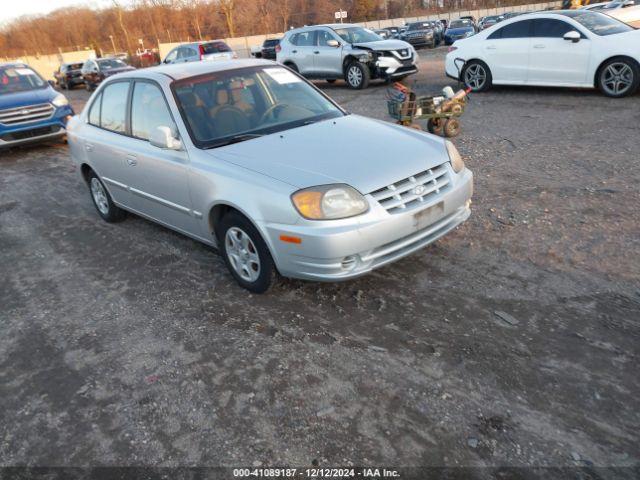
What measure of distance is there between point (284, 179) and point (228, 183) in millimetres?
483

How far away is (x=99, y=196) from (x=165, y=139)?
7.86 feet

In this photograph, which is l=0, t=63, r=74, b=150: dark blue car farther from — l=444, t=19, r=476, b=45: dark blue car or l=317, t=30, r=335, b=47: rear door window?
l=444, t=19, r=476, b=45: dark blue car

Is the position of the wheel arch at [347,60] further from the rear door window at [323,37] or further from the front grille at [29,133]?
the front grille at [29,133]

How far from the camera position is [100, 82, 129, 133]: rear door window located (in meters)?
4.93

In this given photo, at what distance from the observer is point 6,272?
4922 mm

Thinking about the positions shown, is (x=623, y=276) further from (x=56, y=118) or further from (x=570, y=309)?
(x=56, y=118)

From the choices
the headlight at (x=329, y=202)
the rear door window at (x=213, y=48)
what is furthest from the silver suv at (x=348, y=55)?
the headlight at (x=329, y=202)

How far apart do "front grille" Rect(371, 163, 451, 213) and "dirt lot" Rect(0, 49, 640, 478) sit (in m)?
0.70

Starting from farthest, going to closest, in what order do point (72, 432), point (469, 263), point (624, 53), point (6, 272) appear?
point (624, 53)
point (6, 272)
point (469, 263)
point (72, 432)

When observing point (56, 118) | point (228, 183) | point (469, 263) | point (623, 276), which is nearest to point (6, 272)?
point (228, 183)

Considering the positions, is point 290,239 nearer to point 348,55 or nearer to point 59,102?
point 59,102

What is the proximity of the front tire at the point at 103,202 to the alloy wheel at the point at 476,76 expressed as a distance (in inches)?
337

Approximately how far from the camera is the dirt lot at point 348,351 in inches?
99.4

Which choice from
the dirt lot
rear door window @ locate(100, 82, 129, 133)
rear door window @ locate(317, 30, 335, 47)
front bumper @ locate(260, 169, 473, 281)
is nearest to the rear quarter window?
rear door window @ locate(100, 82, 129, 133)
